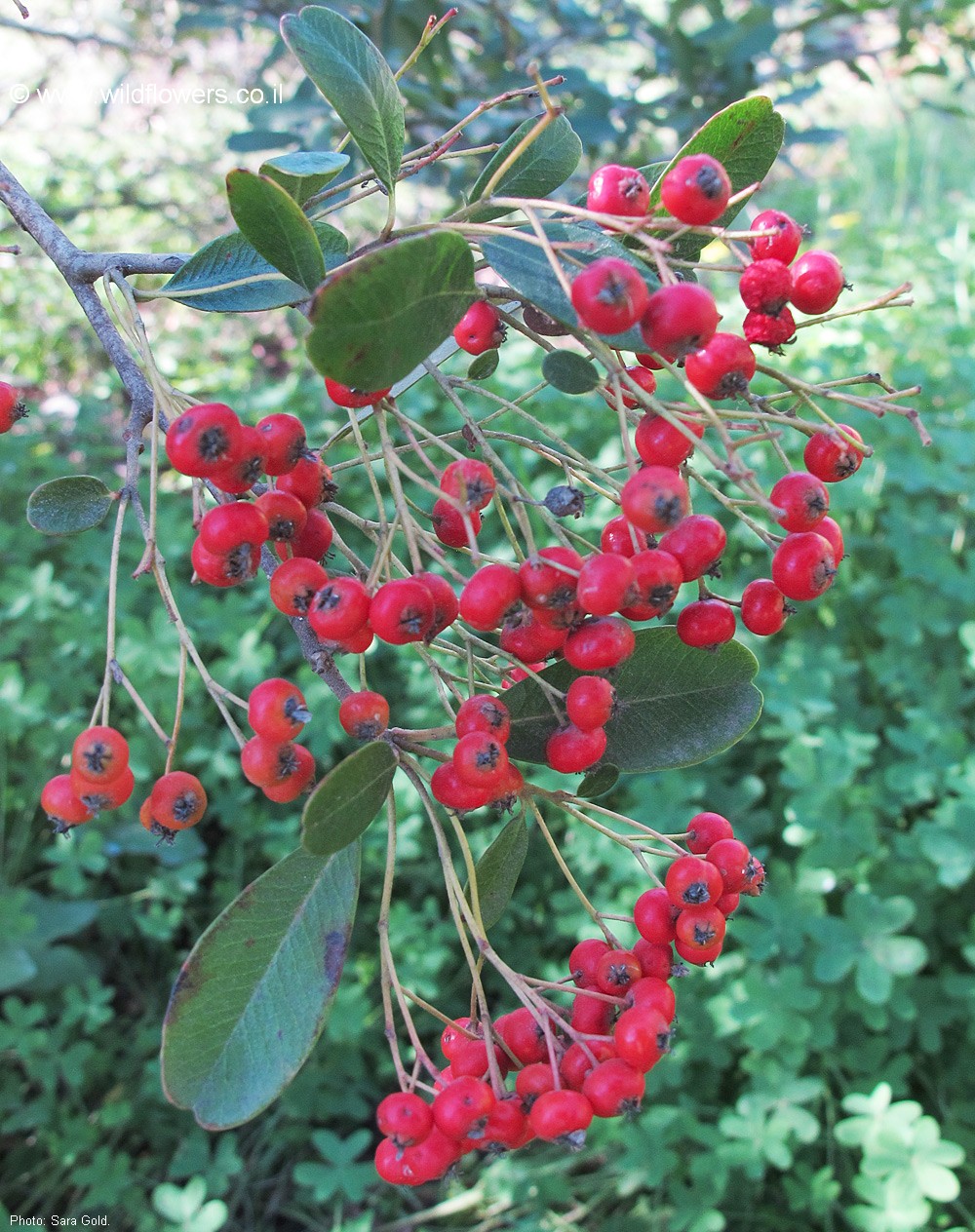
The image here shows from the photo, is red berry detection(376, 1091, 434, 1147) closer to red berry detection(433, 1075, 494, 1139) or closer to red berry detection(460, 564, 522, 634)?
red berry detection(433, 1075, 494, 1139)

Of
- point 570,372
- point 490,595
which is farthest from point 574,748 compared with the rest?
point 570,372

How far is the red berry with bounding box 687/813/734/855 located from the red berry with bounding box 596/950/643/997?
109 mm

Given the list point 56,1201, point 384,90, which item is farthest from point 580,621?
point 56,1201

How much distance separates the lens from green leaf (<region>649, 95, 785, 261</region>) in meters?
0.72

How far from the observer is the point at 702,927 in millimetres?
743

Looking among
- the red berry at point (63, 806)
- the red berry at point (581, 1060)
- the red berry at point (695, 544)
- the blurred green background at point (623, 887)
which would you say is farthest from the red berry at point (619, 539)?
the blurred green background at point (623, 887)

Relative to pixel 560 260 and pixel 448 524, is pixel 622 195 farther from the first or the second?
pixel 448 524

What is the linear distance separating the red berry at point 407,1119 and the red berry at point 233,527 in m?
0.41

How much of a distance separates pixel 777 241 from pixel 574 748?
368mm

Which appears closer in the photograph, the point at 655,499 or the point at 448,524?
the point at 655,499

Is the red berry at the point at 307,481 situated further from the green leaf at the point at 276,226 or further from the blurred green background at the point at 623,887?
the blurred green background at the point at 623,887

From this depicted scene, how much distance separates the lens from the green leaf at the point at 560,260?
605mm

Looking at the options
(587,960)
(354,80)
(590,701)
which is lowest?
(587,960)

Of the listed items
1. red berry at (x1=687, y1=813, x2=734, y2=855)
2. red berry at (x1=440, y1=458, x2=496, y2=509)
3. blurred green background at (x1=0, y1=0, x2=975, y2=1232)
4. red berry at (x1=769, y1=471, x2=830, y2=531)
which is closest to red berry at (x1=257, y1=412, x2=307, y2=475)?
red berry at (x1=440, y1=458, x2=496, y2=509)
